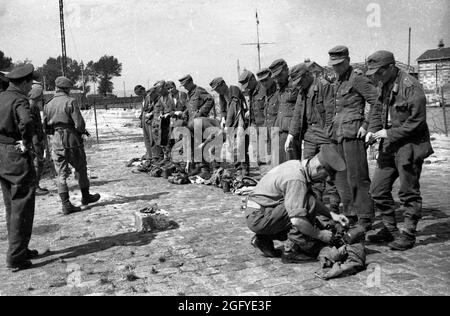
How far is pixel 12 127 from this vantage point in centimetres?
515

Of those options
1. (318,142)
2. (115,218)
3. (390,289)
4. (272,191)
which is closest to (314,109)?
(318,142)

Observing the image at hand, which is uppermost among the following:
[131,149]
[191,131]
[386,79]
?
[386,79]

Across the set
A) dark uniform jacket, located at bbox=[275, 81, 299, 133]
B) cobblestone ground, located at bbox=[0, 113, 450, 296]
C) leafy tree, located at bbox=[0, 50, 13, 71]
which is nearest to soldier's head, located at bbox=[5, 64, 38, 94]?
cobblestone ground, located at bbox=[0, 113, 450, 296]

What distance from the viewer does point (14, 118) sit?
5.13 meters

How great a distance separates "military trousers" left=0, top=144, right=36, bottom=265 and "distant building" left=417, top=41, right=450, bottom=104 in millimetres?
25857

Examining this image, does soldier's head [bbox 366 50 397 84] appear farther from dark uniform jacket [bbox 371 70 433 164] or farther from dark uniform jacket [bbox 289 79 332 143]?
dark uniform jacket [bbox 289 79 332 143]

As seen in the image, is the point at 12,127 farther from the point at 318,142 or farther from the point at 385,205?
the point at 385,205

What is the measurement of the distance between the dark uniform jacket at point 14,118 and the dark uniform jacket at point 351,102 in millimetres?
3897

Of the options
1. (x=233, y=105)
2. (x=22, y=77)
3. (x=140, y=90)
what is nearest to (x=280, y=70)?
(x=233, y=105)

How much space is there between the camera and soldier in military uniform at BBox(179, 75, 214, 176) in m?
10.6

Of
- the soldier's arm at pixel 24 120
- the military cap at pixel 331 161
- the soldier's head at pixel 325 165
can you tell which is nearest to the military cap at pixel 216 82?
the soldier's arm at pixel 24 120

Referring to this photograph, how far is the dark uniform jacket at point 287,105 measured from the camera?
7.37m

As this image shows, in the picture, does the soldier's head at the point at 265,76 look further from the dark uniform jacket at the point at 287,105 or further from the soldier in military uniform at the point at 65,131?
the soldier in military uniform at the point at 65,131

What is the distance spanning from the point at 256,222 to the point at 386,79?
2283mm
